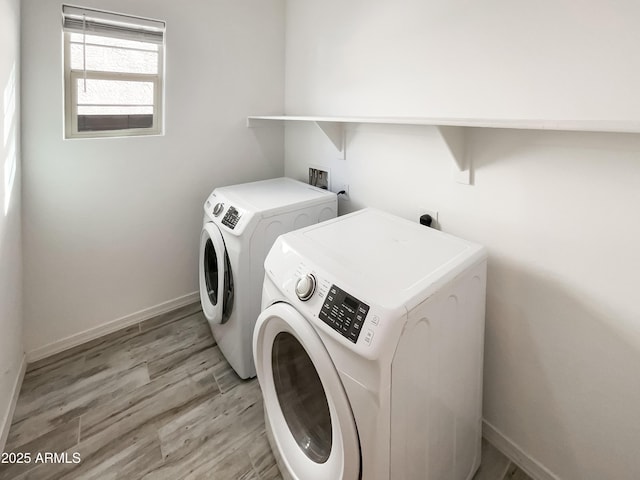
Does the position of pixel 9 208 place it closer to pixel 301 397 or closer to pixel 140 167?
pixel 140 167

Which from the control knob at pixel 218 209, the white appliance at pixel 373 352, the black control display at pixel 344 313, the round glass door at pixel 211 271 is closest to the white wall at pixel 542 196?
the white appliance at pixel 373 352

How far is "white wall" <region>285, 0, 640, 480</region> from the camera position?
3.48ft

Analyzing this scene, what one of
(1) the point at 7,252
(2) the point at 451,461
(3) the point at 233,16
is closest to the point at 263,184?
(3) the point at 233,16

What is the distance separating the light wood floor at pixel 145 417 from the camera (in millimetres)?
1374

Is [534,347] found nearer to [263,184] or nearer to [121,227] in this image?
[263,184]

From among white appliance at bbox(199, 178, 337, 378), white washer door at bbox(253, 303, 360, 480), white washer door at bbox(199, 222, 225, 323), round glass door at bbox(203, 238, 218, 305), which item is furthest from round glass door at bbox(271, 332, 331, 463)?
round glass door at bbox(203, 238, 218, 305)

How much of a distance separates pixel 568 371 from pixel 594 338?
0.54 feet

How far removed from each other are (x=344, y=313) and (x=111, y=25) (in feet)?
6.68

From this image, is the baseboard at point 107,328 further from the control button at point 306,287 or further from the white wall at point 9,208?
the control button at point 306,287

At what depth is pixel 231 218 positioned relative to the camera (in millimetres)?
1733

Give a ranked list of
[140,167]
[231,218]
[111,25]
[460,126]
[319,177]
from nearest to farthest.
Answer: [460,126] < [231,218] < [111,25] < [140,167] < [319,177]

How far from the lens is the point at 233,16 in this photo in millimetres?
2223

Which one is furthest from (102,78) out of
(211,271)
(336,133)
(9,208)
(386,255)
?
(386,255)

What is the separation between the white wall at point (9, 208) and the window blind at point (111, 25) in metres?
0.22
